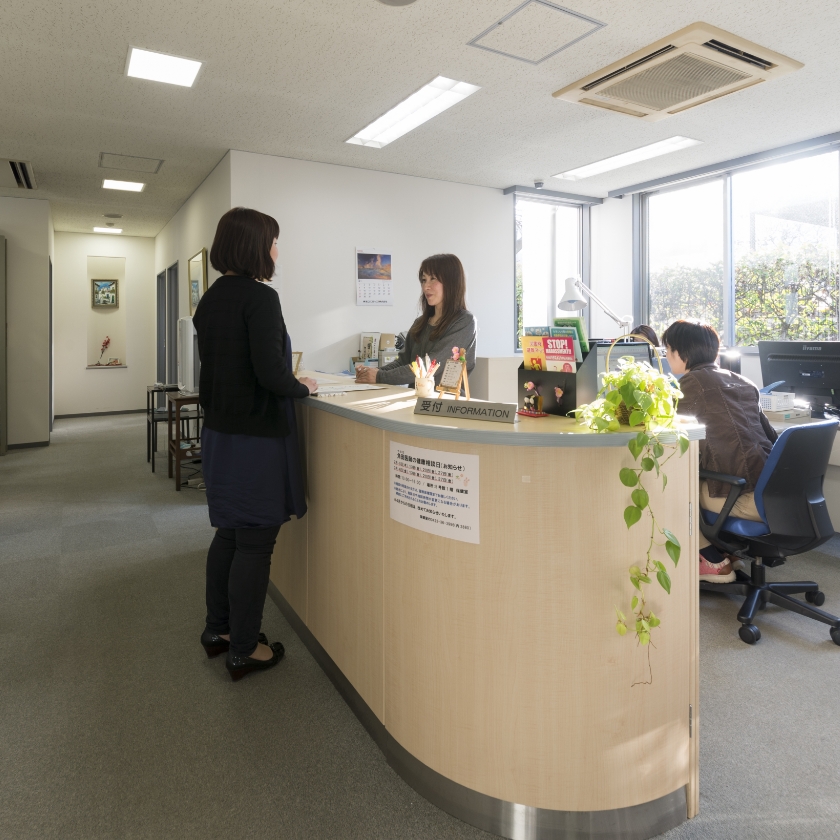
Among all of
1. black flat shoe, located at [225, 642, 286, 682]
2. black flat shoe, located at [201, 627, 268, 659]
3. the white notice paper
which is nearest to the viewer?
the white notice paper

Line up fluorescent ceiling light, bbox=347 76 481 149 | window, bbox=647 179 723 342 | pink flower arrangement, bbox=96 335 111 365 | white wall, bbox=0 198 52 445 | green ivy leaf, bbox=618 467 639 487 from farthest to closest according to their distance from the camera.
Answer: pink flower arrangement, bbox=96 335 111 365 → white wall, bbox=0 198 52 445 → window, bbox=647 179 723 342 → fluorescent ceiling light, bbox=347 76 481 149 → green ivy leaf, bbox=618 467 639 487

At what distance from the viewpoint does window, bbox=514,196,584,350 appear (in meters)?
7.01

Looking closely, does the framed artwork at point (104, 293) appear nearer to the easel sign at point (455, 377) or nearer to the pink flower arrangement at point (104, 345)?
the pink flower arrangement at point (104, 345)

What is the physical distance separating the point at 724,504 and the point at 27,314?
7.82 m

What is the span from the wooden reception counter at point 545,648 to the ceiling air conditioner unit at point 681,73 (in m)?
2.74

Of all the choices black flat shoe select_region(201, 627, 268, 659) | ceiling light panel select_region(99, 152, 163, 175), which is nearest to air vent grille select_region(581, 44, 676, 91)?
black flat shoe select_region(201, 627, 268, 659)

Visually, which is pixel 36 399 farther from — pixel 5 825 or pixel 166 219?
pixel 5 825

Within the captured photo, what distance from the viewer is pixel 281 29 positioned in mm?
3227

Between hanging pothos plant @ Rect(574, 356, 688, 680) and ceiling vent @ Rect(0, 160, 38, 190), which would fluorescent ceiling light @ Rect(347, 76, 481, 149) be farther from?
ceiling vent @ Rect(0, 160, 38, 190)

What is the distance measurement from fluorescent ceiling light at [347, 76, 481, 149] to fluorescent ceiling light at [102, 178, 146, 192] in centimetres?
289

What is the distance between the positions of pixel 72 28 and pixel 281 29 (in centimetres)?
106

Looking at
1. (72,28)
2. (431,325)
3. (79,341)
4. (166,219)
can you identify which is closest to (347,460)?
(431,325)

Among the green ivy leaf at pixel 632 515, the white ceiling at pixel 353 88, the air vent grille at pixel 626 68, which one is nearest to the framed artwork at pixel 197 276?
the white ceiling at pixel 353 88

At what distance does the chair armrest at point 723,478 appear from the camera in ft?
8.36
